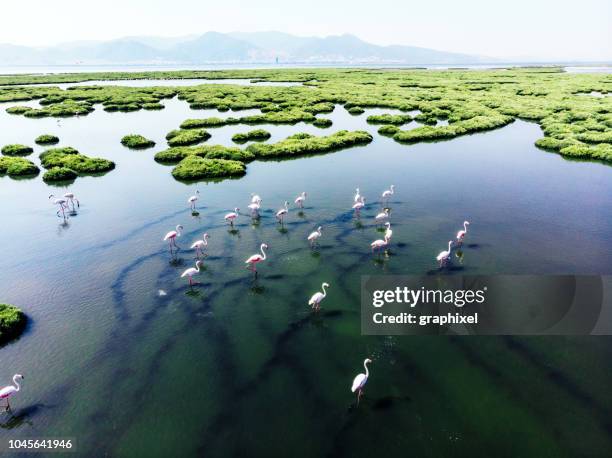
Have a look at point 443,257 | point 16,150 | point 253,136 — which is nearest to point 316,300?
point 443,257

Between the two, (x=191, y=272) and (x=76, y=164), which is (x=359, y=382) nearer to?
(x=191, y=272)

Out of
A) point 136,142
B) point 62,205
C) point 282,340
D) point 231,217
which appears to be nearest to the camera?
point 282,340

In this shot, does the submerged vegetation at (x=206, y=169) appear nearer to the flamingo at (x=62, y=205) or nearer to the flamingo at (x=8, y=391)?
the flamingo at (x=62, y=205)

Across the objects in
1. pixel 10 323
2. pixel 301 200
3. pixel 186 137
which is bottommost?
pixel 10 323

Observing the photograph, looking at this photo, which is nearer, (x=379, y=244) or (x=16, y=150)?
(x=379, y=244)

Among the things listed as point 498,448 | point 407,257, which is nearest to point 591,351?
point 498,448

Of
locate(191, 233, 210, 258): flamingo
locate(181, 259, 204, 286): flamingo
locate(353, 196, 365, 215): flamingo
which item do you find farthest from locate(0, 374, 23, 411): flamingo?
locate(353, 196, 365, 215): flamingo

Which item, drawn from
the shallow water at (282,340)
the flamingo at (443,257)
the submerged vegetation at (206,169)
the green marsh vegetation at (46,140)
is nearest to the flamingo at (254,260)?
the shallow water at (282,340)
